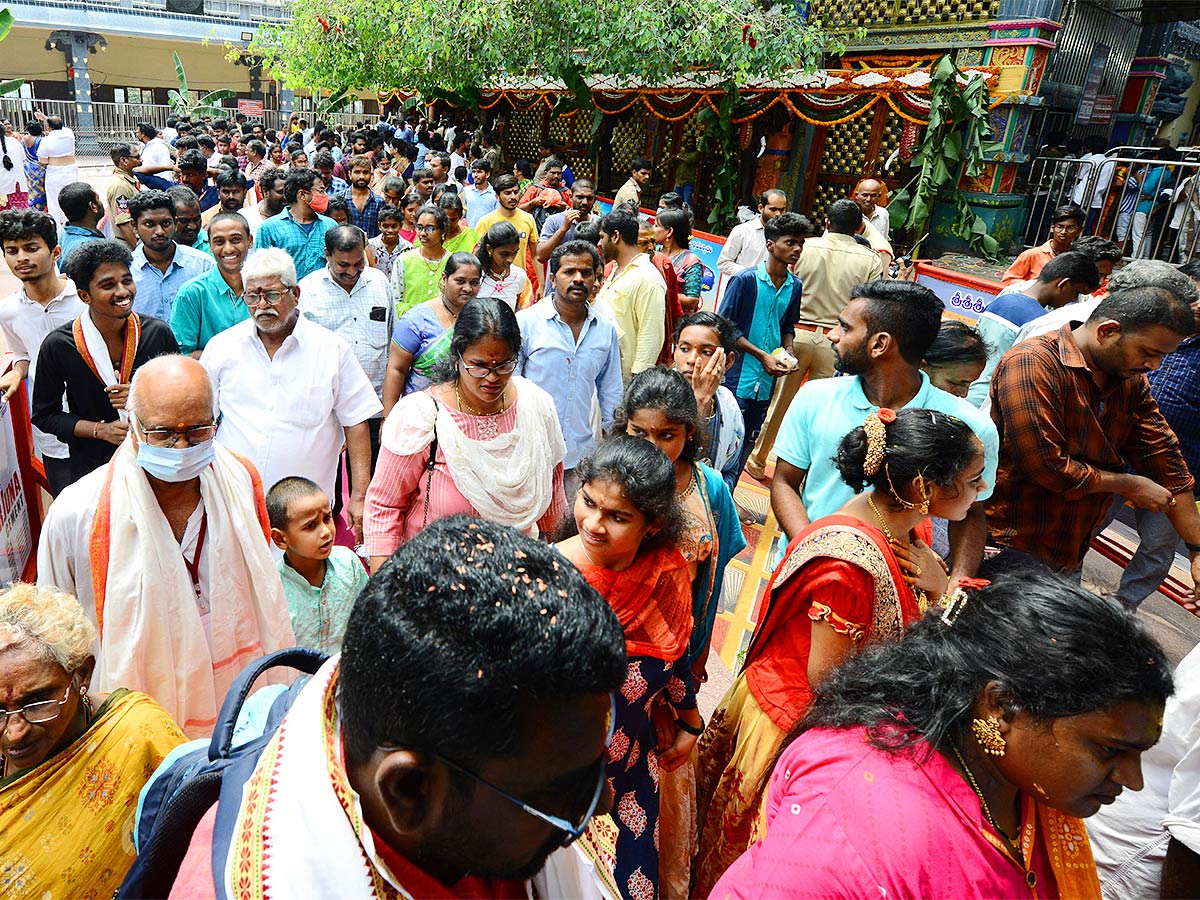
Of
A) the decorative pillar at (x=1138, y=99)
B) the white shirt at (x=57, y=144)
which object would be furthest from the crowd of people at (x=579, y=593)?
the decorative pillar at (x=1138, y=99)

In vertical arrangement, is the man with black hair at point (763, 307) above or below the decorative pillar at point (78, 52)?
below

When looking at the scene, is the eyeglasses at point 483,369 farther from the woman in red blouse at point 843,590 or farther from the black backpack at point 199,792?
the black backpack at point 199,792

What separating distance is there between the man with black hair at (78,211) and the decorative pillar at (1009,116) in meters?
10.1

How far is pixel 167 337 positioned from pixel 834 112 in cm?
1094

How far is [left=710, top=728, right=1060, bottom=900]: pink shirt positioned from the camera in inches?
51.4

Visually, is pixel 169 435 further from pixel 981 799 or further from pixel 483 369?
pixel 981 799

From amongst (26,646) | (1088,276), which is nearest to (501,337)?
(26,646)

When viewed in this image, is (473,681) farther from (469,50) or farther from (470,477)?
(469,50)

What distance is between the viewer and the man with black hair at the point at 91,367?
3270mm

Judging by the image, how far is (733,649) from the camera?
158 inches

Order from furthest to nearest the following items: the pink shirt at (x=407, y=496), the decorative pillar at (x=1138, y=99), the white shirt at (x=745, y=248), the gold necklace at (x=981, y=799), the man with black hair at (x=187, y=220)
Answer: the decorative pillar at (x=1138, y=99) < the white shirt at (x=745, y=248) < the man with black hair at (x=187, y=220) < the pink shirt at (x=407, y=496) < the gold necklace at (x=981, y=799)

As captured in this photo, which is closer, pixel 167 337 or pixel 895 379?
pixel 895 379

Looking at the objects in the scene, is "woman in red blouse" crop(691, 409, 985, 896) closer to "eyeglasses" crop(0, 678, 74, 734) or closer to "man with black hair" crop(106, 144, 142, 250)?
"eyeglasses" crop(0, 678, 74, 734)

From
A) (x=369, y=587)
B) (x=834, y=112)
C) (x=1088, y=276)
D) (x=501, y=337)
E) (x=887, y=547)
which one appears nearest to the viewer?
(x=369, y=587)
